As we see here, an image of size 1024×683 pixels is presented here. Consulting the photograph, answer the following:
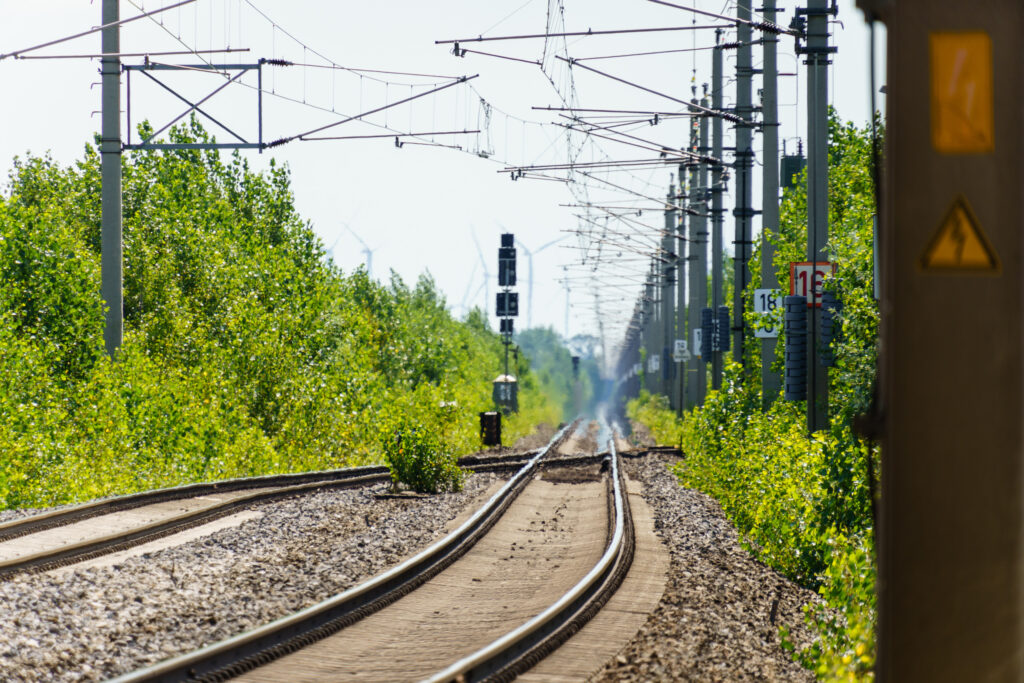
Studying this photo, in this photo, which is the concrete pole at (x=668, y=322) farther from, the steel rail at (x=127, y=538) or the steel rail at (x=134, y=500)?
the steel rail at (x=127, y=538)

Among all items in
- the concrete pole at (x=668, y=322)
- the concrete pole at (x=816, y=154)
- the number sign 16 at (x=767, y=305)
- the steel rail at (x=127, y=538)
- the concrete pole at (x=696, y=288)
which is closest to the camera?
the steel rail at (x=127, y=538)

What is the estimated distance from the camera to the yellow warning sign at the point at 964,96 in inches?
114

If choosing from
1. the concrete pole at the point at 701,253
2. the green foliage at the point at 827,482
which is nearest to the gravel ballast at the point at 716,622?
the green foliage at the point at 827,482

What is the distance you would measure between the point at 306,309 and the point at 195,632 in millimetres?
30856

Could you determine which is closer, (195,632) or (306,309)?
(195,632)

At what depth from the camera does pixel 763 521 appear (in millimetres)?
12258

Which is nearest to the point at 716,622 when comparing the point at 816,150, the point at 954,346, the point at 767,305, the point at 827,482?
the point at 827,482

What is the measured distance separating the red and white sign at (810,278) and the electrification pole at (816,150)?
0.38 ft

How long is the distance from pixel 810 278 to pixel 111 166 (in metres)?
14.5

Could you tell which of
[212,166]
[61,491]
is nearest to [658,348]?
[212,166]

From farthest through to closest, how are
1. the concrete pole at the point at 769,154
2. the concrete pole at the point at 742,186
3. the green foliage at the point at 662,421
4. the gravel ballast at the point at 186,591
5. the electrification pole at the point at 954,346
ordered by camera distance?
the green foliage at the point at 662,421 < the concrete pole at the point at 742,186 < the concrete pole at the point at 769,154 < the gravel ballast at the point at 186,591 < the electrification pole at the point at 954,346

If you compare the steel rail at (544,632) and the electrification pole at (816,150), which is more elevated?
the electrification pole at (816,150)

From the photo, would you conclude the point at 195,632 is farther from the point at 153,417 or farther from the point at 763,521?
the point at 153,417

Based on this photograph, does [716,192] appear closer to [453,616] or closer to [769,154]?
[769,154]
